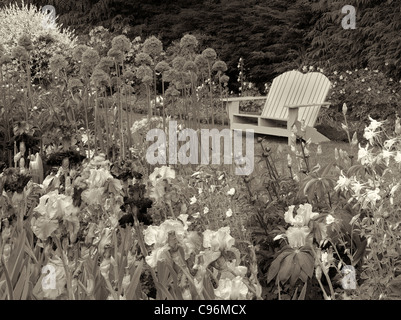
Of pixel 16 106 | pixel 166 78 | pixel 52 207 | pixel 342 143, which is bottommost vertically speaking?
pixel 342 143

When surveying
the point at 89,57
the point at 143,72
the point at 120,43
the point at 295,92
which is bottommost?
the point at 295,92

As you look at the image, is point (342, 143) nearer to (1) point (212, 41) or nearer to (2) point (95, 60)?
(2) point (95, 60)

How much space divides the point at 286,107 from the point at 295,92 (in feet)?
3.04

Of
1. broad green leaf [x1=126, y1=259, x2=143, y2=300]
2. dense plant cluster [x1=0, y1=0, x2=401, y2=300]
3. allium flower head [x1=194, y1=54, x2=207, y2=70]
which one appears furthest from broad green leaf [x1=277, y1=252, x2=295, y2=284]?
allium flower head [x1=194, y1=54, x2=207, y2=70]

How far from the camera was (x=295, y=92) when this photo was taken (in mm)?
9039

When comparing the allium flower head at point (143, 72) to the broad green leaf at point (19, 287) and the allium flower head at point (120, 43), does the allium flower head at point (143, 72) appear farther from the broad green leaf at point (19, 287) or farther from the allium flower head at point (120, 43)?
the broad green leaf at point (19, 287)

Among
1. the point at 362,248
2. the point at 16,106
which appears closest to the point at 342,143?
the point at 16,106

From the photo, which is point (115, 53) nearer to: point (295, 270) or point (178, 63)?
point (178, 63)

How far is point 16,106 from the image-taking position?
5.61 metres

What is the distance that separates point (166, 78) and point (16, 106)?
1.81 metres

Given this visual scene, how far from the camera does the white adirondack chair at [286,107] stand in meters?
8.07

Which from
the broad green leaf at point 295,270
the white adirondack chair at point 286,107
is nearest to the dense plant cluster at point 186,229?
the broad green leaf at point 295,270

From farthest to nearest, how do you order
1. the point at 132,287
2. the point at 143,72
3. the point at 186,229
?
the point at 143,72 → the point at 132,287 → the point at 186,229

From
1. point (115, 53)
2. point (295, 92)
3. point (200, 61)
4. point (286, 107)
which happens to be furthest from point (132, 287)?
point (295, 92)
